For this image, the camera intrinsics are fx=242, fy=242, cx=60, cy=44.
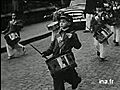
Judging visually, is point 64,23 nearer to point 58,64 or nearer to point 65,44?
point 65,44

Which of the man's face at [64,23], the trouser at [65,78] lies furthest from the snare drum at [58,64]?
the man's face at [64,23]

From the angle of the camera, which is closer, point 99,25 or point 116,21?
point 99,25

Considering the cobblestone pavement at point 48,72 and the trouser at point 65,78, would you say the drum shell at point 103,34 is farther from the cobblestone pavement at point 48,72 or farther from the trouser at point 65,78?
the trouser at point 65,78

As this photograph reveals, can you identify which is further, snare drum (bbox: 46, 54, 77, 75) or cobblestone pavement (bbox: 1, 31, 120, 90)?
cobblestone pavement (bbox: 1, 31, 120, 90)

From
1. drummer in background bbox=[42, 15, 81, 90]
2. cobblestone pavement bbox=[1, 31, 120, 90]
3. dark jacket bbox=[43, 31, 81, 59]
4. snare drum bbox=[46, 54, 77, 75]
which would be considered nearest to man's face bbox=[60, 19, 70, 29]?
drummer in background bbox=[42, 15, 81, 90]

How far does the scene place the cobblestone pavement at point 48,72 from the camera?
6.72m

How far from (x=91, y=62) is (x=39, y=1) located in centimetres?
1332

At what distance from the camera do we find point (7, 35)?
1005cm

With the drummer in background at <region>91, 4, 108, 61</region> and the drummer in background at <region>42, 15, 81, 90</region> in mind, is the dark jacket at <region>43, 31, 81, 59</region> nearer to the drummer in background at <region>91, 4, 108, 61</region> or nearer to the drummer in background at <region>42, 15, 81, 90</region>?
the drummer in background at <region>42, 15, 81, 90</region>

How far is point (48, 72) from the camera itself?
26.2ft

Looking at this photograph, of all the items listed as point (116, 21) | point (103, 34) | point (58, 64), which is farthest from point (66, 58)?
point (116, 21)

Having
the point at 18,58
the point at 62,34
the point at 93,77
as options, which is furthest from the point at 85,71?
the point at 18,58

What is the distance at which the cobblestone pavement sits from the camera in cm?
672

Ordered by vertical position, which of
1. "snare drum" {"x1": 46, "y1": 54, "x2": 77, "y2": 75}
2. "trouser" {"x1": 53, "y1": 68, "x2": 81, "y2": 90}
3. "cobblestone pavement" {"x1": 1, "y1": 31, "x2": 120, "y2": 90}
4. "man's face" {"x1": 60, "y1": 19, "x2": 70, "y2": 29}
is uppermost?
"man's face" {"x1": 60, "y1": 19, "x2": 70, "y2": 29}
